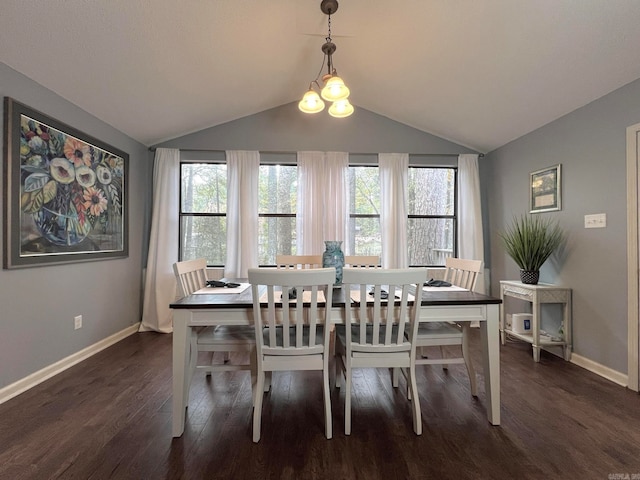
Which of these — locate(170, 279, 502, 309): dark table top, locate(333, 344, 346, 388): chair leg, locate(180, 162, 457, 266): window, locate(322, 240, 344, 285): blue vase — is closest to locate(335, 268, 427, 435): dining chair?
locate(170, 279, 502, 309): dark table top

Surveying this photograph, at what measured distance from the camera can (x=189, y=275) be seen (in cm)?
240

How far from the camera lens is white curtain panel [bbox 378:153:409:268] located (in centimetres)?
394

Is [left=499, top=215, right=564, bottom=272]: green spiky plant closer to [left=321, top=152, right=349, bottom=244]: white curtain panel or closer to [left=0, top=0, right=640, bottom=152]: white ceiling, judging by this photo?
[left=0, top=0, right=640, bottom=152]: white ceiling

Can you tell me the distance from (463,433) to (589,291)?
72.9 inches

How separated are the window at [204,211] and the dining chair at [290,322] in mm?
2409

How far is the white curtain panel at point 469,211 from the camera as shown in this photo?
3.95 m

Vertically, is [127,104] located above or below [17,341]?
above

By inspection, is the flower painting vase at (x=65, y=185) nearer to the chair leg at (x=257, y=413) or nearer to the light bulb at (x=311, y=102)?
the light bulb at (x=311, y=102)

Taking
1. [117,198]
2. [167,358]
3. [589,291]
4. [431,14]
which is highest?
[431,14]

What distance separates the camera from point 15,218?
2174 millimetres

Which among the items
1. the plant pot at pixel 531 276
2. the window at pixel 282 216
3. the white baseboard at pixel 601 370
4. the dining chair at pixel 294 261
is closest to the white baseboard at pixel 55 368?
the window at pixel 282 216

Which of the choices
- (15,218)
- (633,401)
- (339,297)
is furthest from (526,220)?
(15,218)

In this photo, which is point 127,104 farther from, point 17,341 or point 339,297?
point 339,297

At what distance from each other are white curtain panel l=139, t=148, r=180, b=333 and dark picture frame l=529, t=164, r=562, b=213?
4.08 meters
